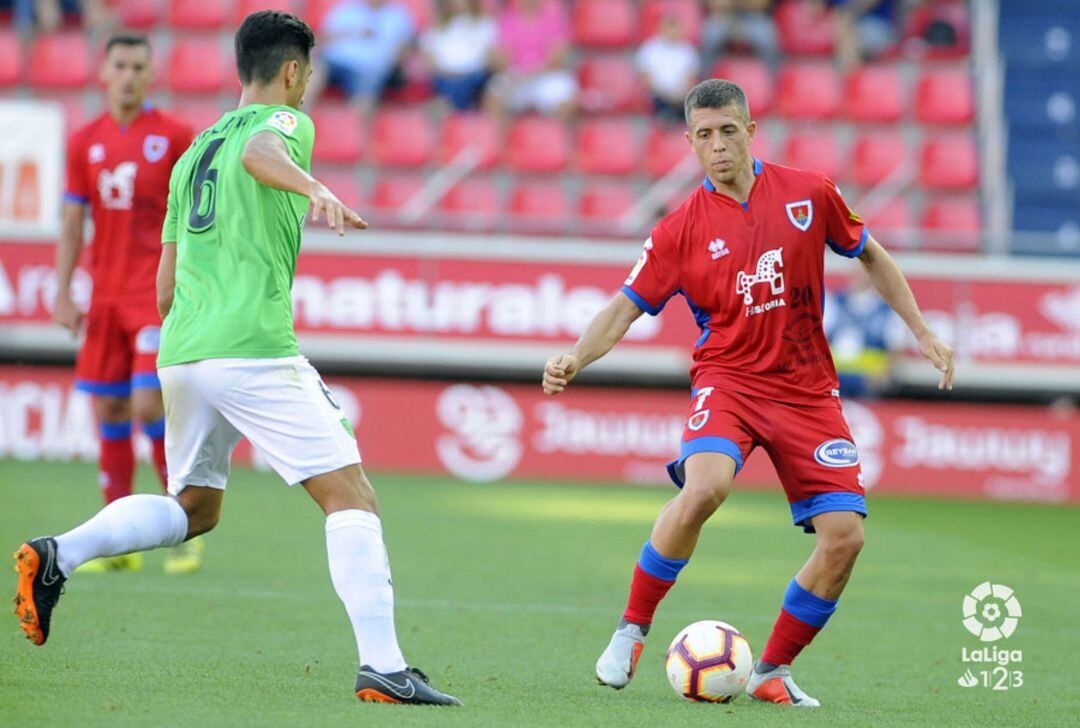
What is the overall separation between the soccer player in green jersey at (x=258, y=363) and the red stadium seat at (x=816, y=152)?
12.4m

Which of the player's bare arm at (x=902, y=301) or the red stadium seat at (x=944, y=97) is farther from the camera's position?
the red stadium seat at (x=944, y=97)

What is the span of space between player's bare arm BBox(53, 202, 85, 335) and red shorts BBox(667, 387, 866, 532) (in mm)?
4121

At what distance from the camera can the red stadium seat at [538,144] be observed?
57.0 ft

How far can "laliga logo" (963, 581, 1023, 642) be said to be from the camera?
8055mm

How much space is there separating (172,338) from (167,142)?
352cm

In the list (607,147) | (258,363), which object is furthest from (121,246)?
(607,147)

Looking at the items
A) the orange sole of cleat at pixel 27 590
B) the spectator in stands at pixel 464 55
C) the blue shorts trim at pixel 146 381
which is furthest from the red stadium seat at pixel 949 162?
the orange sole of cleat at pixel 27 590

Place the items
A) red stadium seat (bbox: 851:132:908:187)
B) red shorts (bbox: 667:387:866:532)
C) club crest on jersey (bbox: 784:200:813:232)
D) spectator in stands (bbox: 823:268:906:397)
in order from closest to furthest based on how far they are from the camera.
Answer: red shorts (bbox: 667:387:866:532) < club crest on jersey (bbox: 784:200:813:232) < spectator in stands (bbox: 823:268:906:397) < red stadium seat (bbox: 851:132:908:187)

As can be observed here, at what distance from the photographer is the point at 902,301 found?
641 cm

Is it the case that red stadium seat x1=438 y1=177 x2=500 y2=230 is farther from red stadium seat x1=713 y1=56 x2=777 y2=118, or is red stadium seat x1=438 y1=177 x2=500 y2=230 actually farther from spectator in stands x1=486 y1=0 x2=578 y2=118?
red stadium seat x1=713 y1=56 x2=777 y2=118

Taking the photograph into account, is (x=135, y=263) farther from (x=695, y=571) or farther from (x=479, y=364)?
(x=479, y=364)

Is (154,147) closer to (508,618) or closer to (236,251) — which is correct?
(508,618)

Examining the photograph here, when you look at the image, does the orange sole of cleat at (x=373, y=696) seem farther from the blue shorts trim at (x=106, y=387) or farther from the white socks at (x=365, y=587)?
the blue shorts trim at (x=106, y=387)

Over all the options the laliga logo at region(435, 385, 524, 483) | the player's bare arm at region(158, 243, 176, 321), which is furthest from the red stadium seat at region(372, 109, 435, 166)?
the player's bare arm at region(158, 243, 176, 321)
